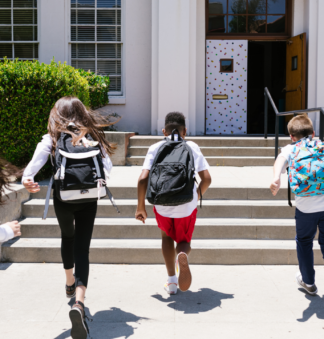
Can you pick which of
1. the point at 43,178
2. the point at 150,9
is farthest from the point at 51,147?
the point at 150,9

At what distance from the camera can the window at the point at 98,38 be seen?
1066cm

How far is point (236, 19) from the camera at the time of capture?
1106 centimetres

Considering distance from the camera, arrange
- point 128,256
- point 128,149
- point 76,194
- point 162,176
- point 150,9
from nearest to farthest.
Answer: point 76,194, point 162,176, point 128,256, point 128,149, point 150,9

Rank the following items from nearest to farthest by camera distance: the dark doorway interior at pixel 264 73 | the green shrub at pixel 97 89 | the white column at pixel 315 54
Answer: the green shrub at pixel 97 89
the white column at pixel 315 54
the dark doorway interior at pixel 264 73

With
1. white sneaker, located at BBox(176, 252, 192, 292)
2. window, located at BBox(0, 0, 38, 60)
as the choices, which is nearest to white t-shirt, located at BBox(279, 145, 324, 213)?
white sneaker, located at BBox(176, 252, 192, 292)

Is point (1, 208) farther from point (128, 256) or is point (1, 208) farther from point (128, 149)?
point (128, 149)

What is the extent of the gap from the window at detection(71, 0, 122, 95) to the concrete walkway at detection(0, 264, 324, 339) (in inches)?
279

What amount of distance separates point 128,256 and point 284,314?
1.94 metres

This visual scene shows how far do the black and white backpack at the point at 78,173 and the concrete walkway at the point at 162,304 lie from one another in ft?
3.41

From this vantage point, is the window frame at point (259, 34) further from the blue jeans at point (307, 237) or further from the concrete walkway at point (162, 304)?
the blue jeans at point (307, 237)

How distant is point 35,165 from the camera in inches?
131

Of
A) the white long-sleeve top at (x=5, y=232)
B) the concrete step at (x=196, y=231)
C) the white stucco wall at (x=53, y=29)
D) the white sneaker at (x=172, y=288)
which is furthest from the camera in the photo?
the white stucco wall at (x=53, y=29)

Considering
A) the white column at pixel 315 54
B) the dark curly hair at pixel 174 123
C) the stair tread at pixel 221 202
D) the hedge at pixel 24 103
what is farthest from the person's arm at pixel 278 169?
the white column at pixel 315 54

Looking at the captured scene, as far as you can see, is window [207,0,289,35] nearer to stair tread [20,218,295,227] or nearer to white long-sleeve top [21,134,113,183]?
stair tread [20,218,295,227]
